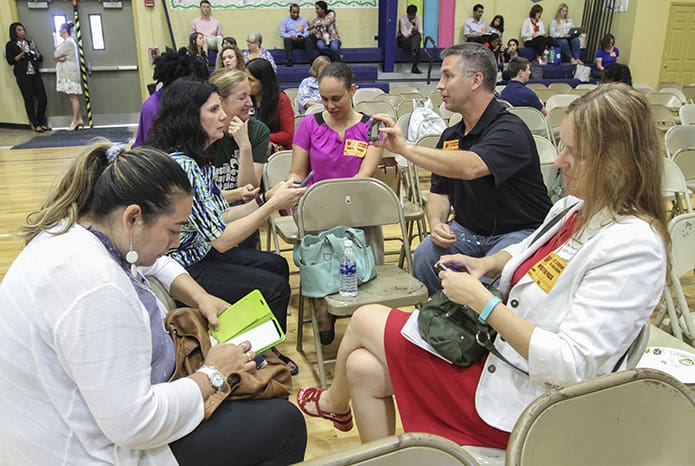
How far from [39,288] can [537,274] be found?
121 centimetres

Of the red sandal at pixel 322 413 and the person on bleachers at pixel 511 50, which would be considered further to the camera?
the person on bleachers at pixel 511 50

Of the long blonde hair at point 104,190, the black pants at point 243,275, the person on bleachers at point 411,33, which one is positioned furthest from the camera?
the person on bleachers at point 411,33

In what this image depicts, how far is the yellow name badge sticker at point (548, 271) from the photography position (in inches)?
55.8

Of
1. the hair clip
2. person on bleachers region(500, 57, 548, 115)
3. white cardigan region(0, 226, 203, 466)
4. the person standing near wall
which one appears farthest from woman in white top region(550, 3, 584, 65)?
white cardigan region(0, 226, 203, 466)

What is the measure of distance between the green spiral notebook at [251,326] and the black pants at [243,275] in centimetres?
53

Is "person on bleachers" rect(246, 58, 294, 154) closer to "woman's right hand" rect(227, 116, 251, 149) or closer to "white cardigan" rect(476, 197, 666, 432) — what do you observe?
"woman's right hand" rect(227, 116, 251, 149)

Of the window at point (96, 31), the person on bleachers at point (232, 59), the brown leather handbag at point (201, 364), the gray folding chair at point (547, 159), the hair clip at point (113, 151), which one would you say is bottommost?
the brown leather handbag at point (201, 364)

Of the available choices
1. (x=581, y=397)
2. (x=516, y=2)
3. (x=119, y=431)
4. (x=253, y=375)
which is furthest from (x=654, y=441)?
(x=516, y=2)

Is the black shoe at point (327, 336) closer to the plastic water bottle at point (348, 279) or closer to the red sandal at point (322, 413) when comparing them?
the plastic water bottle at point (348, 279)

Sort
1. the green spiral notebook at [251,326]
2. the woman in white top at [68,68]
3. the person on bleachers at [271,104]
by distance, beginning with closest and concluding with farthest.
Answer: the green spiral notebook at [251,326] < the person on bleachers at [271,104] < the woman in white top at [68,68]

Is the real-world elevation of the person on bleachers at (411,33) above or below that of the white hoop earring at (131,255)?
above

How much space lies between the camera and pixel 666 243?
1.33 meters

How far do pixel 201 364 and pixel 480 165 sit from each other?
1.45 m

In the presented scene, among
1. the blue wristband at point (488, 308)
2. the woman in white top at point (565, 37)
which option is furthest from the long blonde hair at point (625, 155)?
the woman in white top at point (565, 37)
